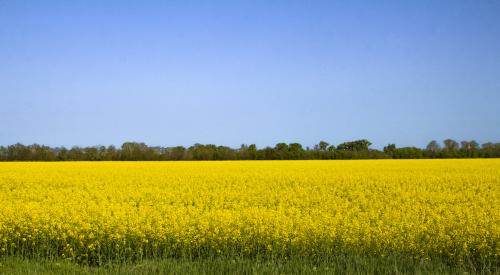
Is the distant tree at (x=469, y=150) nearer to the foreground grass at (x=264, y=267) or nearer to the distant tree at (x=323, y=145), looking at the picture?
the distant tree at (x=323, y=145)

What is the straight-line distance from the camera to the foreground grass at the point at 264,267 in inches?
310

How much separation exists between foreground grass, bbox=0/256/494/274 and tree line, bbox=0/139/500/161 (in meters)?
Answer: 45.2

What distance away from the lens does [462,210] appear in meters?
13.0

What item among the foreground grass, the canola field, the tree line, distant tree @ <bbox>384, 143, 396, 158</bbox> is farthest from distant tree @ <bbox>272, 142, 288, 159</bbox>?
the foreground grass

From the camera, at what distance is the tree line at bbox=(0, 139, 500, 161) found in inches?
2108

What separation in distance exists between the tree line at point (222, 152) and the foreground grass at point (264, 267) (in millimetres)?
45174

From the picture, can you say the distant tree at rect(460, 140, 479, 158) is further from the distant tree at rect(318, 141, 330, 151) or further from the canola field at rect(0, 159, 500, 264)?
the canola field at rect(0, 159, 500, 264)

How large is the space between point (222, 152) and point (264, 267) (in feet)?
152

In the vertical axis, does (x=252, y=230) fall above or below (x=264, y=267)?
above

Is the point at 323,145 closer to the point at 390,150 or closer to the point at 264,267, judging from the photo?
the point at 390,150

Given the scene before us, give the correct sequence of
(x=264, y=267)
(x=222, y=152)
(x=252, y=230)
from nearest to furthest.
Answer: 1. (x=264, y=267)
2. (x=252, y=230)
3. (x=222, y=152)

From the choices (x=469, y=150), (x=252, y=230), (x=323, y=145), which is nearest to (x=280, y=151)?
(x=323, y=145)

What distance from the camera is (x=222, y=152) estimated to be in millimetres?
54250

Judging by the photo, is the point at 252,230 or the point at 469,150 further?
the point at 469,150
